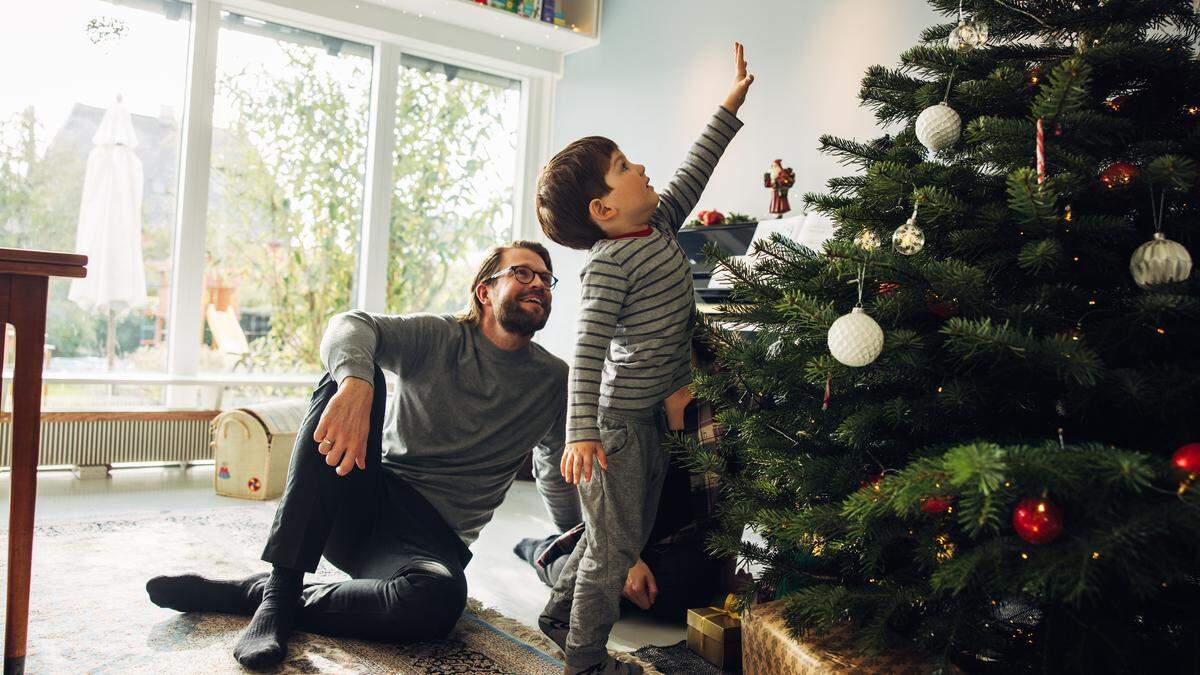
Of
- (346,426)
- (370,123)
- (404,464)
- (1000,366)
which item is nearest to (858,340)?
(1000,366)

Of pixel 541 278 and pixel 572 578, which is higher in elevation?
pixel 541 278

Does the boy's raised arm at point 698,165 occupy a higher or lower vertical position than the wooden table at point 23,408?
higher

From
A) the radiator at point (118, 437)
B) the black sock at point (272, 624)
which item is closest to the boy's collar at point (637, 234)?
the black sock at point (272, 624)

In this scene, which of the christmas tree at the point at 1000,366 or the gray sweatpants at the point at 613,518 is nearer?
the christmas tree at the point at 1000,366

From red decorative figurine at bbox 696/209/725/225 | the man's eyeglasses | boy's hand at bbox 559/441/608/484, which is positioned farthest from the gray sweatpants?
red decorative figurine at bbox 696/209/725/225

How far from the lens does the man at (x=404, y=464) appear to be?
1.62 meters

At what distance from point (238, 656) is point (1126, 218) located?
1.56m

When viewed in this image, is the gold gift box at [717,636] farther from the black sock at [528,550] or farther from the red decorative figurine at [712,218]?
the red decorative figurine at [712,218]

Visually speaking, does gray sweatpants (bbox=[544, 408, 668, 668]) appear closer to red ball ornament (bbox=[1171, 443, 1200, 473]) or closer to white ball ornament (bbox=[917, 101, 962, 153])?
white ball ornament (bbox=[917, 101, 962, 153])

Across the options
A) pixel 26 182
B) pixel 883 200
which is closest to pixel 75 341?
pixel 26 182

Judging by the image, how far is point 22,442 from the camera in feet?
4.36

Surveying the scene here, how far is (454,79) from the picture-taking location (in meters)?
4.71

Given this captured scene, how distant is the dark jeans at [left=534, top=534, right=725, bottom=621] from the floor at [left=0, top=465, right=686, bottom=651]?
0.05 meters

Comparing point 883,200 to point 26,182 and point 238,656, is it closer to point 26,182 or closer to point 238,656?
point 238,656
